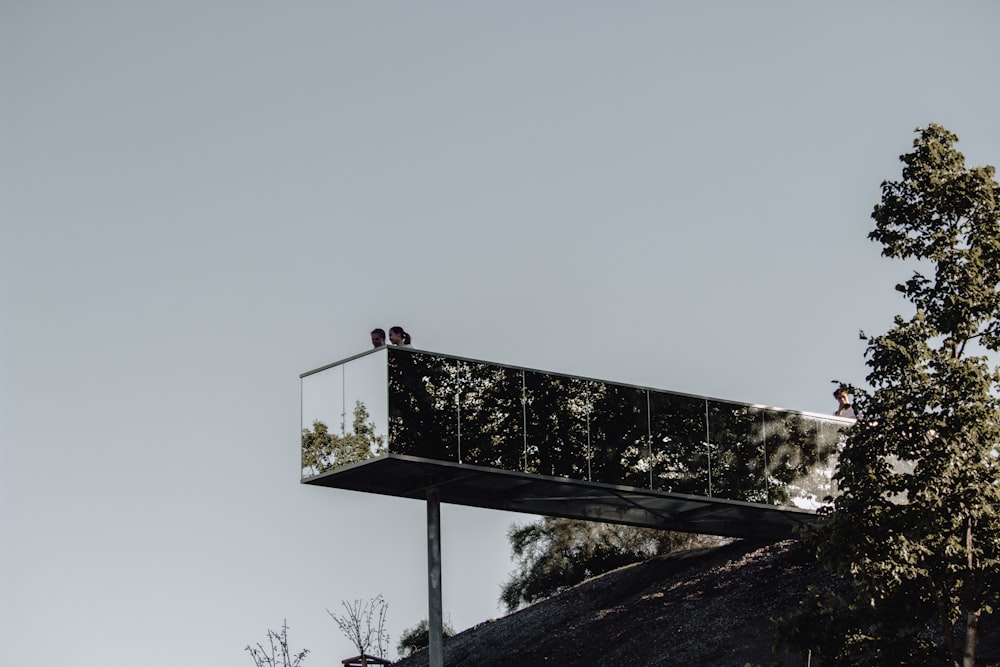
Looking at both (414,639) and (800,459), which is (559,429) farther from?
(414,639)

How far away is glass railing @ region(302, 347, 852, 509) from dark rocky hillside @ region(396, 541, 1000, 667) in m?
2.07

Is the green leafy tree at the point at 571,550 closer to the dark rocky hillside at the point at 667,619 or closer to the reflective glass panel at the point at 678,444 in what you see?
the dark rocky hillside at the point at 667,619

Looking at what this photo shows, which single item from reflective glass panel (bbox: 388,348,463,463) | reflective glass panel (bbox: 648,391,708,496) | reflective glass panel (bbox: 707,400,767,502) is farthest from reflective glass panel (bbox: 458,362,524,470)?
reflective glass panel (bbox: 707,400,767,502)

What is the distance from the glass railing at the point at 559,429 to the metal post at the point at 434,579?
192 cm

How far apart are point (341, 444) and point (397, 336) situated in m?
2.28

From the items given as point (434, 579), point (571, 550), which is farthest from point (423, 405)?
point (571, 550)

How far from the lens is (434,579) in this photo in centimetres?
3145

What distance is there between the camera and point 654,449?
32.8 meters

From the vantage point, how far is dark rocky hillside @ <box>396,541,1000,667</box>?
3100 cm

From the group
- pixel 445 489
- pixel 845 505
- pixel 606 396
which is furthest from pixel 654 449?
pixel 845 505

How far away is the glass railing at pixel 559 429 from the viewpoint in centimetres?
2973

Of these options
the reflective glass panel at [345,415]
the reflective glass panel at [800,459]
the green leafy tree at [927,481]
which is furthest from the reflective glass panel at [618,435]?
the green leafy tree at [927,481]

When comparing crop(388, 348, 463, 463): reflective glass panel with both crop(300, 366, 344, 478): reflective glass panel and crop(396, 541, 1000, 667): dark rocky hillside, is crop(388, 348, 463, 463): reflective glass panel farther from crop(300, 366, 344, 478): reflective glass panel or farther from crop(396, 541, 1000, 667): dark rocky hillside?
crop(396, 541, 1000, 667): dark rocky hillside

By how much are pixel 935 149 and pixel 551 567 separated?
26.9 meters
